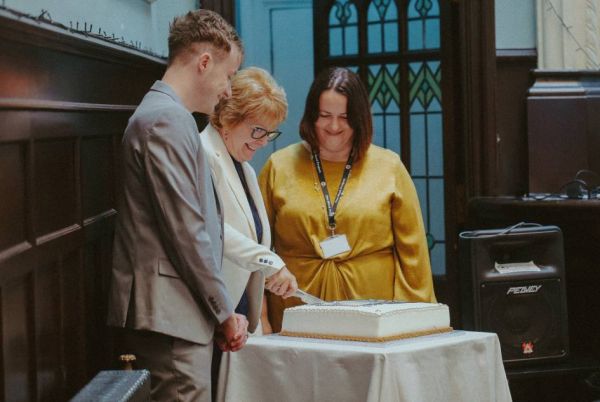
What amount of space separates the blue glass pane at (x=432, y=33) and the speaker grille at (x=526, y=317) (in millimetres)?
2543

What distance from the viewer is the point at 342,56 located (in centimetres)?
574

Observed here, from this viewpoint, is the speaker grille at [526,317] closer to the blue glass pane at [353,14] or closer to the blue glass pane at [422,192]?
the blue glass pane at [422,192]

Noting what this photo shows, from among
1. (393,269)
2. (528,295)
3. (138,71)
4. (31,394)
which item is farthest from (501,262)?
(31,394)

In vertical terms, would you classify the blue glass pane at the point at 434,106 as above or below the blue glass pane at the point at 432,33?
below

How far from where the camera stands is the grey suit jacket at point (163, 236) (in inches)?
77.6

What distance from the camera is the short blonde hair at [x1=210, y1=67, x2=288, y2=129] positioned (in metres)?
2.60

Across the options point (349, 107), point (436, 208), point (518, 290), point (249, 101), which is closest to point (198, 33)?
point (249, 101)

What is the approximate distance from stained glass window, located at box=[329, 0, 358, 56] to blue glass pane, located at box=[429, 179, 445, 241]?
970 mm

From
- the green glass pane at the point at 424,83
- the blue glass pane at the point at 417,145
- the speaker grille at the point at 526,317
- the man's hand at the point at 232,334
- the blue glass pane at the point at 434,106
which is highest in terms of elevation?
the green glass pane at the point at 424,83

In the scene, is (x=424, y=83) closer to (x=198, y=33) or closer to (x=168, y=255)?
(x=198, y=33)

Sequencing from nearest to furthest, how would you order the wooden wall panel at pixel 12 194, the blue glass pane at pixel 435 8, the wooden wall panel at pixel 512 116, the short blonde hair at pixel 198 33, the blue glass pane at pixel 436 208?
1. the wooden wall panel at pixel 12 194
2. the short blonde hair at pixel 198 33
3. the wooden wall panel at pixel 512 116
4. the blue glass pane at pixel 435 8
5. the blue glass pane at pixel 436 208

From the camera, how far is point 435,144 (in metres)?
5.63

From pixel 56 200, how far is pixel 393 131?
384 cm

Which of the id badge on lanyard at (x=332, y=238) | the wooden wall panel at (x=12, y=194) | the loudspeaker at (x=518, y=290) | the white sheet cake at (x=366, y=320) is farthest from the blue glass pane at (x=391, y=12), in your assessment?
the wooden wall panel at (x=12, y=194)
